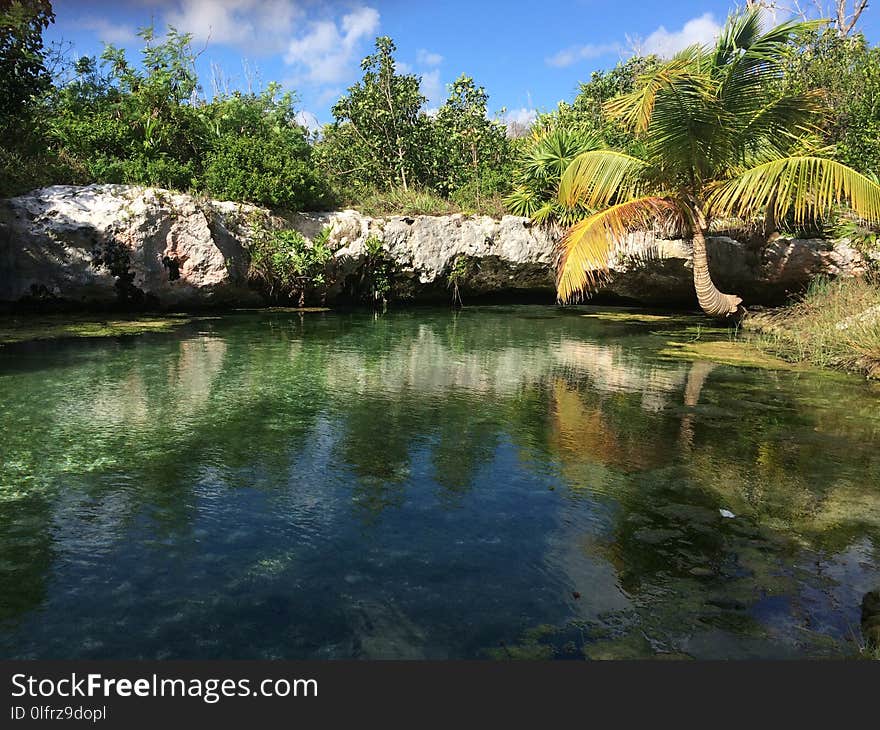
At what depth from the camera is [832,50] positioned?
17000mm

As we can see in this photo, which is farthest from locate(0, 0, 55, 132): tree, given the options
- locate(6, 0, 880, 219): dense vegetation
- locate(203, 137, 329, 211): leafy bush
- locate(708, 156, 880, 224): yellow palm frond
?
locate(708, 156, 880, 224): yellow palm frond

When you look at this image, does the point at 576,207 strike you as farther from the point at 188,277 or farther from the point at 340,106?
the point at 188,277

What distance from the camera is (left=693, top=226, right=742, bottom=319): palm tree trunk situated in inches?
492

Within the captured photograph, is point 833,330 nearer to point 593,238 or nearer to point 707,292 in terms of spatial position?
point 593,238

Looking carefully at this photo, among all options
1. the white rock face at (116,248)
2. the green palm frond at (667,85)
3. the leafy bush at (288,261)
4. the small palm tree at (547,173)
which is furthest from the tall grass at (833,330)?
the white rock face at (116,248)

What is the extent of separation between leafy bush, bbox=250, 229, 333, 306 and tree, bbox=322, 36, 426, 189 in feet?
13.2

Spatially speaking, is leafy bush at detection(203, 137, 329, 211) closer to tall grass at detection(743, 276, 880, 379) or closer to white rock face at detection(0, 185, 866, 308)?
white rock face at detection(0, 185, 866, 308)

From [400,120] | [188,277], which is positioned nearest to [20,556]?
[188,277]

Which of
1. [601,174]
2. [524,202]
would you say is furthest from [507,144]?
[601,174]

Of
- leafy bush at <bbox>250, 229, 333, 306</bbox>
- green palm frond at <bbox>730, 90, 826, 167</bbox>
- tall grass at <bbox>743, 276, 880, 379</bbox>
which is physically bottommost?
tall grass at <bbox>743, 276, 880, 379</bbox>

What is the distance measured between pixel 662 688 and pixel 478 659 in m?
0.63

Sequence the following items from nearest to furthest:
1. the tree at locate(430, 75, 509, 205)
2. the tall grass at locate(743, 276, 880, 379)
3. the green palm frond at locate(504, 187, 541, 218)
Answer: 1. the tall grass at locate(743, 276, 880, 379)
2. the green palm frond at locate(504, 187, 541, 218)
3. the tree at locate(430, 75, 509, 205)

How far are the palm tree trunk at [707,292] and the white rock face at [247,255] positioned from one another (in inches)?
66.1

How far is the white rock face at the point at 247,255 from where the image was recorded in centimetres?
1150
